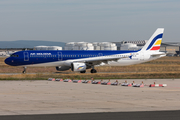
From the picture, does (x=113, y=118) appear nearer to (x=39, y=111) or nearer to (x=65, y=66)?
(x=39, y=111)

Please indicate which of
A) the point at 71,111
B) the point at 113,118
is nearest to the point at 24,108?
the point at 71,111

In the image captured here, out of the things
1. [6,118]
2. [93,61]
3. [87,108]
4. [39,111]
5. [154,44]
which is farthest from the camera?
[154,44]

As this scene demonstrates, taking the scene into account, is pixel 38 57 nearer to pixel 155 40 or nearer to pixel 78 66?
pixel 78 66

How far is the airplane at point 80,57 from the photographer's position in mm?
45938

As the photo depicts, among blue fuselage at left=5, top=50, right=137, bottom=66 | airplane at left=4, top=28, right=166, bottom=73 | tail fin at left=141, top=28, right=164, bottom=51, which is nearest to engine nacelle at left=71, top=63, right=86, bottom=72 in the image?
airplane at left=4, top=28, right=166, bottom=73

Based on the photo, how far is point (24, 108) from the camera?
→ 15.7 meters

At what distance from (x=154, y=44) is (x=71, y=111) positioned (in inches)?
1538

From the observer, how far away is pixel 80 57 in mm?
48125

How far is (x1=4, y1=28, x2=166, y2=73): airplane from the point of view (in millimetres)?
45938

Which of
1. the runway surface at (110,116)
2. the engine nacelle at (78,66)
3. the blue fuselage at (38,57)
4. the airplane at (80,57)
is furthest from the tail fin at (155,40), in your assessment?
the runway surface at (110,116)

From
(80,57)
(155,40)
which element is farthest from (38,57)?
(155,40)

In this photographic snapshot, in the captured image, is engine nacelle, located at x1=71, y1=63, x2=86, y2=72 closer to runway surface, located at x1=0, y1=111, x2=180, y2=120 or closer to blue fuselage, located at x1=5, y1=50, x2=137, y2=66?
blue fuselage, located at x1=5, y1=50, x2=137, y2=66

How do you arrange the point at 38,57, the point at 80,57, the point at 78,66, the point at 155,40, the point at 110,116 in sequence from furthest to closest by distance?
the point at 155,40 < the point at 80,57 < the point at 38,57 < the point at 78,66 < the point at 110,116

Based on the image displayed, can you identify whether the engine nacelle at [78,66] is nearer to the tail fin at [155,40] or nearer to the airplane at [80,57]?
the airplane at [80,57]
